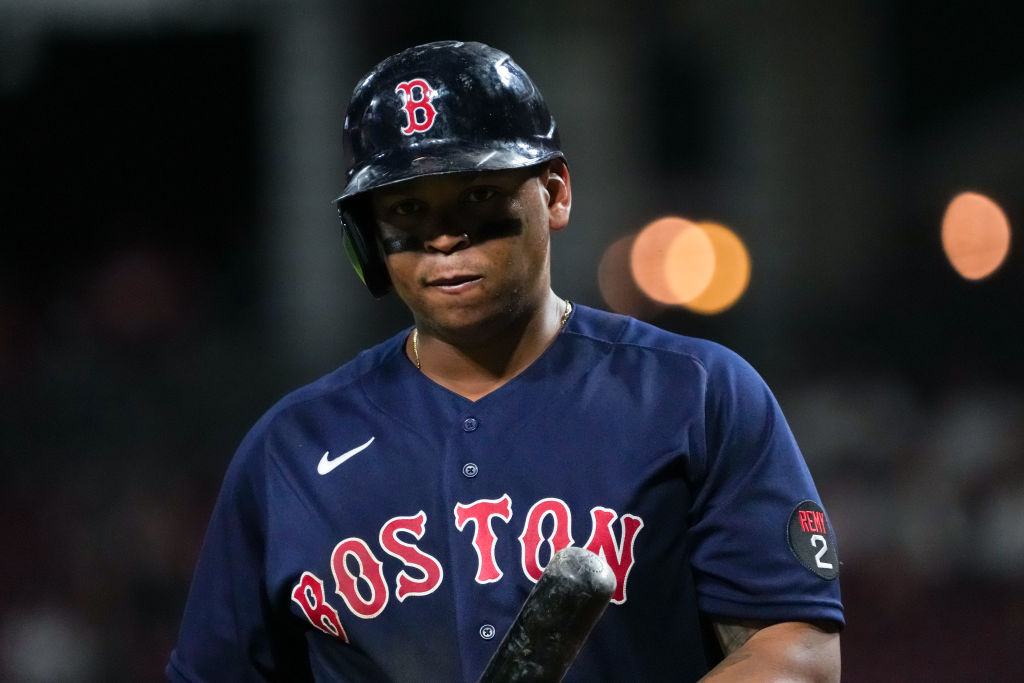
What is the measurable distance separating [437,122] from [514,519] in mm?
658

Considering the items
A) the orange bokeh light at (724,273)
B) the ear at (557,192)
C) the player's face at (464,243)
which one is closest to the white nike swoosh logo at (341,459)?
the player's face at (464,243)

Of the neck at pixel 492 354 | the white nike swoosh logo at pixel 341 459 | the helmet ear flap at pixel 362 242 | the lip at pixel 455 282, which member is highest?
the helmet ear flap at pixel 362 242

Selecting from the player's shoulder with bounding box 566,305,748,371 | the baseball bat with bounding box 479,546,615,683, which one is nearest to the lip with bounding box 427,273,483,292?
the player's shoulder with bounding box 566,305,748,371

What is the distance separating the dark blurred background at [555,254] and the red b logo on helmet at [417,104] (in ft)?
13.9

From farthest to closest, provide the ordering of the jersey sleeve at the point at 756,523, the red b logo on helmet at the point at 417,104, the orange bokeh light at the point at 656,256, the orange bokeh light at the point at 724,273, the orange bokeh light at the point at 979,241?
the orange bokeh light at the point at 656,256
the orange bokeh light at the point at 724,273
the orange bokeh light at the point at 979,241
the red b logo on helmet at the point at 417,104
the jersey sleeve at the point at 756,523

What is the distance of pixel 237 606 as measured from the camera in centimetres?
220

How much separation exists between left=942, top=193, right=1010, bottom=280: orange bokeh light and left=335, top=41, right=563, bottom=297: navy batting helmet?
20.3ft

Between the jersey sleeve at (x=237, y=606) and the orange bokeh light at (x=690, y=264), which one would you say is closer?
the jersey sleeve at (x=237, y=606)

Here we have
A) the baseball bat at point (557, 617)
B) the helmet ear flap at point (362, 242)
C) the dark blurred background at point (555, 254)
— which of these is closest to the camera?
the baseball bat at point (557, 617)

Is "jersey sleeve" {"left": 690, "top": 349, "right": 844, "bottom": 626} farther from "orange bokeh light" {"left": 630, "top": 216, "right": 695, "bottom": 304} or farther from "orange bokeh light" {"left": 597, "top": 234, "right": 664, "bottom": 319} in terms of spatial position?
"orange bokeh light" {"left": 630, "top": 216, "right": 695, "bottom": 304}

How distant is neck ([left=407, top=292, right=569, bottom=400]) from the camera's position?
217cm

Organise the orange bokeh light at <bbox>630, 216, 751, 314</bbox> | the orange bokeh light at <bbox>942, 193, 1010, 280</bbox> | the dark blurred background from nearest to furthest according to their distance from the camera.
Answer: the dark blurred background
the orange bokeh light at <bbox>942, 193, 1010, 280</bbox>
the orange bokeh light at <bbox>630, 216, 751, 314</bbox>

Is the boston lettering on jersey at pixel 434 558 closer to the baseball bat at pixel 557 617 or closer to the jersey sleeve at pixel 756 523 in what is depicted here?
the jersey sleeve at pixel 756 523

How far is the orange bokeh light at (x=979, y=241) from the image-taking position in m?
7.63
